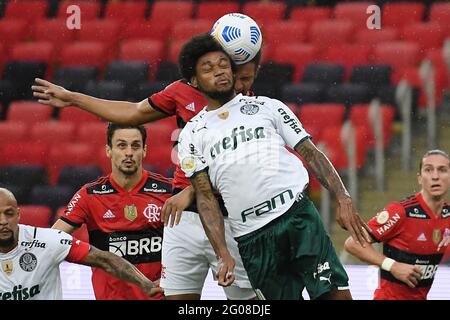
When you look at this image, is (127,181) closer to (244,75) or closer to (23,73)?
(244,75)

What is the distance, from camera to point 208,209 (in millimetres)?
5895

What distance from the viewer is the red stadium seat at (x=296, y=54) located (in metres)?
12.3

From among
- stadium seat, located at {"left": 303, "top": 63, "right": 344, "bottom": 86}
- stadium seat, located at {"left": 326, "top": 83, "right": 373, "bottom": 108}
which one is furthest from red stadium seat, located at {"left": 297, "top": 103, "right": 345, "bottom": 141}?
stadium seat, located at {"left": 303, "top": 63, "right": 344, "bottom": 86}

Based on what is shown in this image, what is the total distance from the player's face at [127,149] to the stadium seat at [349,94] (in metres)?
4.30

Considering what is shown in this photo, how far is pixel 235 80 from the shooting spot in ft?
20.1

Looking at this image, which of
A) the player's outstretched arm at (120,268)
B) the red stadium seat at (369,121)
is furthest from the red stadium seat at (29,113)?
the player's outstretched arm at (120,268)

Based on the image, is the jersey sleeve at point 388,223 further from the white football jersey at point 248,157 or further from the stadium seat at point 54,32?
the stadium seat at point 54,32

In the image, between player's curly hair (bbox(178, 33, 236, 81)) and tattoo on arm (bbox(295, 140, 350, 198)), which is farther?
player's curly hair (bbox(178, 33, 236, 81))

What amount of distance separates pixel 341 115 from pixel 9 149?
2.89 metres

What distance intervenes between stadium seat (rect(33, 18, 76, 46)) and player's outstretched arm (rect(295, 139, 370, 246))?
744 centimetres

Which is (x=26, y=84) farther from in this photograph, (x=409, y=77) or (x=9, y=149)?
(x=409, y=77)

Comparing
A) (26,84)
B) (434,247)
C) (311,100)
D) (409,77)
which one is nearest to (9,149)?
(26,84)

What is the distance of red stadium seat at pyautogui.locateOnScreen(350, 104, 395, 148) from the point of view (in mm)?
10797

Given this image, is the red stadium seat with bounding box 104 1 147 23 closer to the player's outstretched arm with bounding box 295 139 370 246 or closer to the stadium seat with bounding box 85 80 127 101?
the stadium seat with bounding box 85 80 127 101
